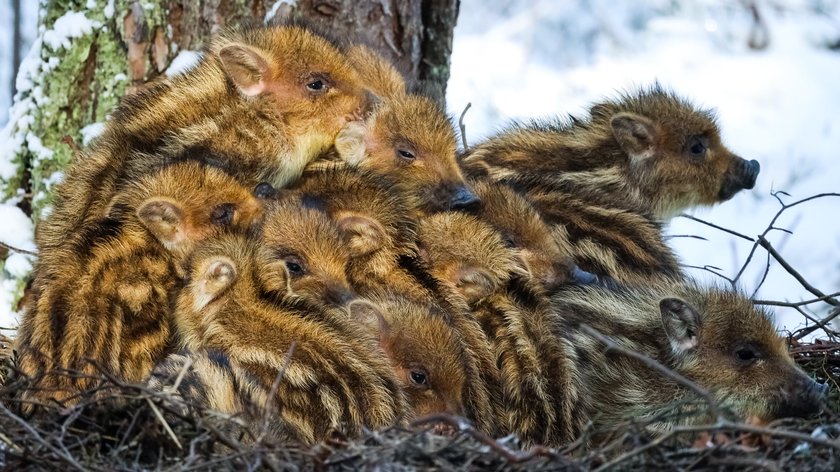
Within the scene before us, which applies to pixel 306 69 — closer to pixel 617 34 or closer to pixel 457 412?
pixel 457 412

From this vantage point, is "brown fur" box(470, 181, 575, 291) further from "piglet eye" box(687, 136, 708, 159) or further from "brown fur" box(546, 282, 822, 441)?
"piglet eye" box(687, 136, 708, 159)

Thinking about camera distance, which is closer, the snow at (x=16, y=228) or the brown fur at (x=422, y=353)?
the brown fur at (x=422, y=353)

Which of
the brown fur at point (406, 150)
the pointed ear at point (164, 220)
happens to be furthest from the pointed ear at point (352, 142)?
the pointed ear at point (164, 220)

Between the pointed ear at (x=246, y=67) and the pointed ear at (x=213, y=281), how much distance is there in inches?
49.2

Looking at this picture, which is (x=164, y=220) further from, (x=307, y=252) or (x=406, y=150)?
(x=406, y=150)

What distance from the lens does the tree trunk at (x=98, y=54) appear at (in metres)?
6.80

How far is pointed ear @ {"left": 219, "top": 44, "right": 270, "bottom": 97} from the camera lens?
609cm

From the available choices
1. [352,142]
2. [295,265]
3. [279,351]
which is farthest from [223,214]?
[279,351]

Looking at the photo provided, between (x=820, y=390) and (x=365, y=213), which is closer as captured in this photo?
(x=820, y=390)

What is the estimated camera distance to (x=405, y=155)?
6199mm

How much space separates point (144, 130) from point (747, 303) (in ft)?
9.93

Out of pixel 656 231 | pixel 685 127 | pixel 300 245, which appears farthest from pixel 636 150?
pixel 300 245

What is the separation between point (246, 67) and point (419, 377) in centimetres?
197

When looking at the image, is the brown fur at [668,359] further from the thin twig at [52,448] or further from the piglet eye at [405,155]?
the thin twig at [52,448]
